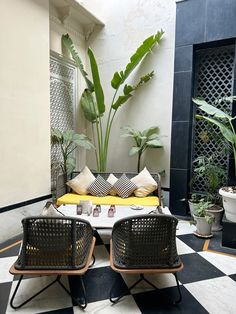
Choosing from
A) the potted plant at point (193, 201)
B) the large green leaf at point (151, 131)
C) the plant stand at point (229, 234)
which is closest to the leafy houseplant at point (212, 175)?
the potted plant at point (193, 201)

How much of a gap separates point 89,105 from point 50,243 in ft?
10.4

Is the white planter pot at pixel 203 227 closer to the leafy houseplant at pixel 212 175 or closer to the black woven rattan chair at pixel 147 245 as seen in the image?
the leafy houseplant at pixel 212 175

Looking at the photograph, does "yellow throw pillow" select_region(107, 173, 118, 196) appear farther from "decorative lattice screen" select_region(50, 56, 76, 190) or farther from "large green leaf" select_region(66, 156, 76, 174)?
"decorative lattice screen" select_region(50, 56, 76, 190)

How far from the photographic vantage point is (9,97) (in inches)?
122

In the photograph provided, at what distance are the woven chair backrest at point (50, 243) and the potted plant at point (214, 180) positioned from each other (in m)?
2.29

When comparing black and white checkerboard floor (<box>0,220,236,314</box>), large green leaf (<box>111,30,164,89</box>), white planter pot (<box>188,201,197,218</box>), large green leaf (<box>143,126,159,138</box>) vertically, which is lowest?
black and white checkerboard floor (<box>0,220,236,314</box>)

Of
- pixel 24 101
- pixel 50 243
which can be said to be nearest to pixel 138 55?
pixel 24 101

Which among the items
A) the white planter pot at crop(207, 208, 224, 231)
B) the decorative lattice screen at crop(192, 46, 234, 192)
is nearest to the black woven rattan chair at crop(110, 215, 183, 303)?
the white planter pot at crop(207, 208, 224, 231)

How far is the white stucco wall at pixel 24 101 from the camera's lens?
305 cm

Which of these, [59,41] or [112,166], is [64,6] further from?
[112,166]

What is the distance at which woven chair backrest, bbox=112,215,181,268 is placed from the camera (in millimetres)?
1851

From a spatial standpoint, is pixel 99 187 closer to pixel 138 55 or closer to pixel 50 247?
pixel 50 247

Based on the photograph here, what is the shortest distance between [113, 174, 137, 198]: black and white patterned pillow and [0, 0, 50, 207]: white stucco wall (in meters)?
1.10

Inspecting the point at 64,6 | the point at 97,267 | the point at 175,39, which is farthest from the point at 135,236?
the point at 64,6
